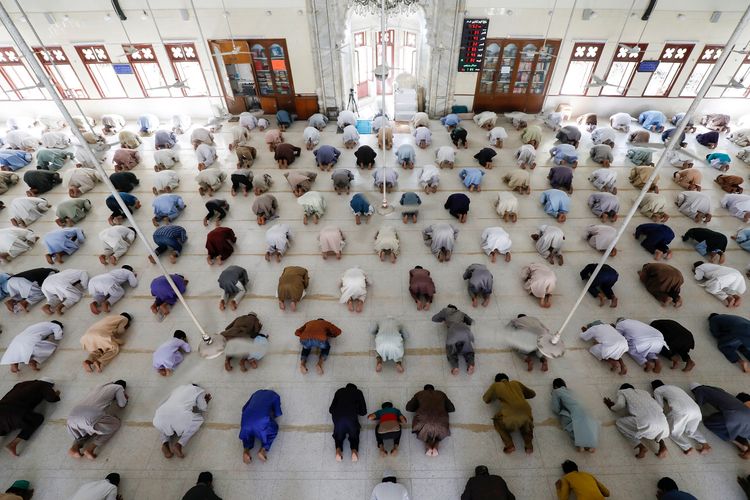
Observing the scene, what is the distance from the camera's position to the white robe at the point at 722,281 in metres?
6.32

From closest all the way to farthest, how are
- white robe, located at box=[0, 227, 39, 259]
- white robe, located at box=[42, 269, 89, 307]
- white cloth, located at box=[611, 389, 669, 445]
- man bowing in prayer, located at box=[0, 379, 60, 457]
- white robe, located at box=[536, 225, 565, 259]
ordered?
white cloth, located at box=[611, 389, 669, 445] < man bowing in prayer, located at box=[0, 379, 60, 457] < white robe, located at box=[42, 269, 89, 307] < white robe, located at box=[536, 225, 565, 259] < white robe, located at box=[0, 227, 39, 259]

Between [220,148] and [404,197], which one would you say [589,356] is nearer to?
[404,197]

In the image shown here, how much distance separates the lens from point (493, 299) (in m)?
6.54

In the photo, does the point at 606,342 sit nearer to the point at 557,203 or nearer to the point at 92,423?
the point at 557,203

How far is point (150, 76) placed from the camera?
11.9 meters

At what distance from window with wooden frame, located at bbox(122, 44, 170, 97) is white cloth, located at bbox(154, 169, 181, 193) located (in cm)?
394

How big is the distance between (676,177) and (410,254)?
6.89 metres

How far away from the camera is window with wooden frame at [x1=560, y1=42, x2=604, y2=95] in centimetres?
1109

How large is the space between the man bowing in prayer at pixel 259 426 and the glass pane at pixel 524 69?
11.3 m

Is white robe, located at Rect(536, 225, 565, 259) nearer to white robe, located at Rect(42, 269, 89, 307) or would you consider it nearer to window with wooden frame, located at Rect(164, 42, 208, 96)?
white robe, located at Rect(42, 269, 89, 307)

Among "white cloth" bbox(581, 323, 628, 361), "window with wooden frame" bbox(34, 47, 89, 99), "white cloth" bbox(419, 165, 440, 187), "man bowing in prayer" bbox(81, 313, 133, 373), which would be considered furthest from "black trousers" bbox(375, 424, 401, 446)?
"window with wooden frame" bbox(34, 47, 89, 99)

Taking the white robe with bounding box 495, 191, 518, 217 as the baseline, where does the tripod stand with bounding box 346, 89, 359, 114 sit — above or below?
above

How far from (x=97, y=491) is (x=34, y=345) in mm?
2785

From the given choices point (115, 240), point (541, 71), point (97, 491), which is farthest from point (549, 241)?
point (115, 240)
